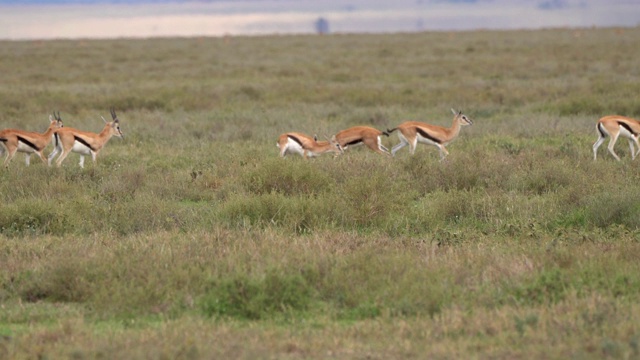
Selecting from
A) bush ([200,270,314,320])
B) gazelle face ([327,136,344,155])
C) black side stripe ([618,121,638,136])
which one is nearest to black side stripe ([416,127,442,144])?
gazelle face ([327,136,344,155])

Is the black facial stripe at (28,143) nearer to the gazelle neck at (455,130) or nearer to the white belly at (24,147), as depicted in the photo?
the white belly at (24,147)

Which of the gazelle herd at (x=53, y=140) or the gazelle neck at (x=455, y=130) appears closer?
the gazelle herd at (x=53, y=140)

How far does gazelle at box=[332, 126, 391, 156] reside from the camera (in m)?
14.2

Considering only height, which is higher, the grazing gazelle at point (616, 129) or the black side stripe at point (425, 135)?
the grazing gazelle at point (616, 129)

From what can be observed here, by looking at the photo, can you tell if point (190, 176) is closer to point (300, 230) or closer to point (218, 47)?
point (300, 230)

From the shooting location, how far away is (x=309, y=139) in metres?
13.8

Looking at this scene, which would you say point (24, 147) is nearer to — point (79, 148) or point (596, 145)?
point (79, 148)

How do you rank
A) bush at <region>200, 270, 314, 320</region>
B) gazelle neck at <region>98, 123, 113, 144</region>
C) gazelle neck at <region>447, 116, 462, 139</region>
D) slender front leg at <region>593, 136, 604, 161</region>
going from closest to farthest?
bush at <region>200, 270, 314, 320</region>, slender front leg at <region>593, 136, 604, 161</region>, gazelle neck at <region>98, 123, 113, 144</region>, gazelle neck at <region>447, 116, 462, 139</region>

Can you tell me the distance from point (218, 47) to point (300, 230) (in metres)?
42.1

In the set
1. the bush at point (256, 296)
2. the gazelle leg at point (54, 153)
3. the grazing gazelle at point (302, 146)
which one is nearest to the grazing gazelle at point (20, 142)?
the gazelle leg at point (54, 153)

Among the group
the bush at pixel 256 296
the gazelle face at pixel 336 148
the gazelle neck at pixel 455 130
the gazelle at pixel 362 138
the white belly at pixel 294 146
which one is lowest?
the bush at pixel 256 296

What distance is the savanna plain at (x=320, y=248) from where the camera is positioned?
5.48 meters

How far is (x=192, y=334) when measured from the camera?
18.1 feet

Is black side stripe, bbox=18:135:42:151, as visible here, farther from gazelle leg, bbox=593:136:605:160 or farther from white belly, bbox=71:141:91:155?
gazelle leg, bbox=593:136:605:160
